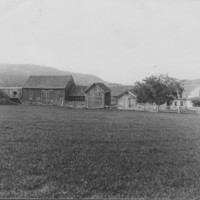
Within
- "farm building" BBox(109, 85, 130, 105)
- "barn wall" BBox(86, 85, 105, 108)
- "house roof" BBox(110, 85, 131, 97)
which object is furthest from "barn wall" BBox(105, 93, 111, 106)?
"house roof" BBox(110, 85, 131, 97)

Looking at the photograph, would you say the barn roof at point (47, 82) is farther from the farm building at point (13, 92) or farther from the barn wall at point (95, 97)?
the barn wall at point (95, 97)

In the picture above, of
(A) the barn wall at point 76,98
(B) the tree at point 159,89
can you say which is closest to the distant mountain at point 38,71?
(A) the barn wall at point 76,98

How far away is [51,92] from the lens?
6931cm

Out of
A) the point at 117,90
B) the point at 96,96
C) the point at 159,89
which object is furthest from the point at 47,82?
the point at 159,89

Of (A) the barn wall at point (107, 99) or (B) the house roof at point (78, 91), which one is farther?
(B) the house roof at point (78, 91)

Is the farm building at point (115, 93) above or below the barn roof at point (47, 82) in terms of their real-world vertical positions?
below

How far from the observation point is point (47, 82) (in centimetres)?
7044

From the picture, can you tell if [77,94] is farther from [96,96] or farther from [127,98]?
[127,98]

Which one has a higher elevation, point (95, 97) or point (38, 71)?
point (38, 71)

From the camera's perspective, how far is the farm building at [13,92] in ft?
240

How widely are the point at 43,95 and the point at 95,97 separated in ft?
39.6

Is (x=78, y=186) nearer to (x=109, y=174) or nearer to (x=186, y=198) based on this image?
(x=109, y=174)

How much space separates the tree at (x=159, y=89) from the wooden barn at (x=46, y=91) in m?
17.6

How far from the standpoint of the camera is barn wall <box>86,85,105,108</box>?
212 ft
